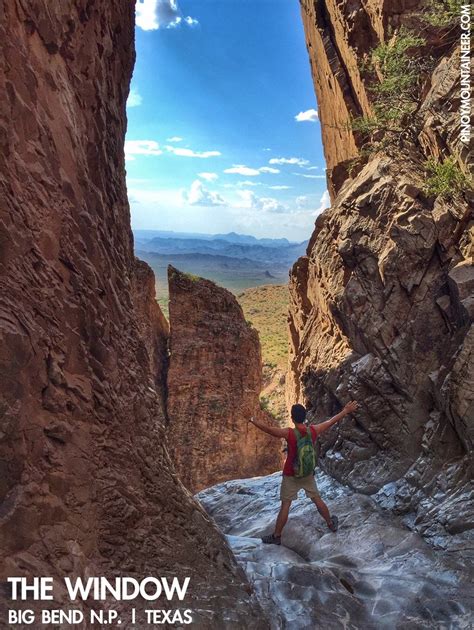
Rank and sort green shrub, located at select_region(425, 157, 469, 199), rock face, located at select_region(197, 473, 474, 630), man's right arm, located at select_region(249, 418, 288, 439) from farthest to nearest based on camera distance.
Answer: green shrub, located at select_region(425, 157, 469, 199) < man's right arm, located at select_region(249, 418, 288, 439) < rock face, located at select_region(197, 473, 474, 630)

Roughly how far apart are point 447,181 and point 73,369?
6701mm

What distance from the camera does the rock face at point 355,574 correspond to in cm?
493

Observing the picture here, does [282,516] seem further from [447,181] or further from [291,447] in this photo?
[447,181]

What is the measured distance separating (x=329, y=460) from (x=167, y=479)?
4543 mm

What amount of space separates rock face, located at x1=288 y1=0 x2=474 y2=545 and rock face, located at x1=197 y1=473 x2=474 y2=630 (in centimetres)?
46

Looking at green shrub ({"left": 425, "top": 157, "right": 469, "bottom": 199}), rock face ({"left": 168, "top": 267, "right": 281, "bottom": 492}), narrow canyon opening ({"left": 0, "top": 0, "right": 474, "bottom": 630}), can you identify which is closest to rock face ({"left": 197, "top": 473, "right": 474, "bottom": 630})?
narrow canyon opening ({"left": 0, "top": 0, "right": 474, "bottom": 630})

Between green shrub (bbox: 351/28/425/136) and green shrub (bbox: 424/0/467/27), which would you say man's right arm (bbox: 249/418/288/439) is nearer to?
green shrub (bbox: 351/28/425/136)

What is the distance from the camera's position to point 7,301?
407cm

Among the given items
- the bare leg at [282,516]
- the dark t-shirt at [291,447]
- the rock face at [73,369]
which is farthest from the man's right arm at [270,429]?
the rock face at [73,369]

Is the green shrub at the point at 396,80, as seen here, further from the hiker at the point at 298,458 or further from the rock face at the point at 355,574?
the rock face at the point at 355,574

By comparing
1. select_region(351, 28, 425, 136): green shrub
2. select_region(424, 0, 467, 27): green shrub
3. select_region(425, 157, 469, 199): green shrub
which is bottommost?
select_region(425, 157, 469, 199): green shrub

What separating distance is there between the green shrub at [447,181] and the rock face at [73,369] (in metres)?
5.55

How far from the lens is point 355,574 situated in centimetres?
577

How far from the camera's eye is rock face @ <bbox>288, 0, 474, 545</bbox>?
6.69 metres
